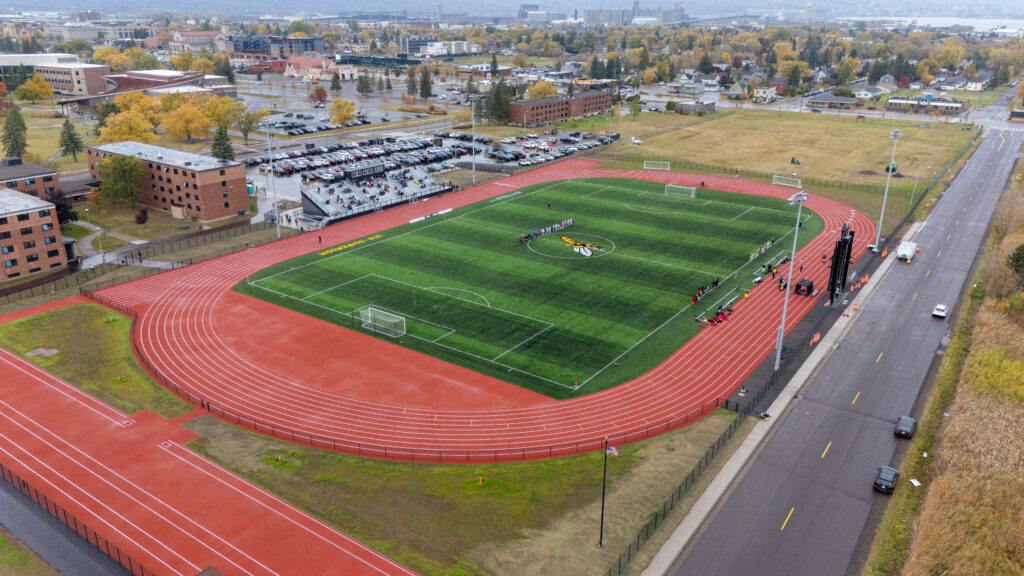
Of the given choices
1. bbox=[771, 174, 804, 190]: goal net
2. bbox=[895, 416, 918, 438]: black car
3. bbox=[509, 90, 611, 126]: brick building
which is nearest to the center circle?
bbox=[895, 416, 918, 438]: black car

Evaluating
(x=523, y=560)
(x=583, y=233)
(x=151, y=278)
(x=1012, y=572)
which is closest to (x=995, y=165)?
(x=583, y=233)

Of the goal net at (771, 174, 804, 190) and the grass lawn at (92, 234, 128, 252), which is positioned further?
the goal net at (771, 174, 804, 190)

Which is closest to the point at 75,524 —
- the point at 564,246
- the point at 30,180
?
the point at 564,246

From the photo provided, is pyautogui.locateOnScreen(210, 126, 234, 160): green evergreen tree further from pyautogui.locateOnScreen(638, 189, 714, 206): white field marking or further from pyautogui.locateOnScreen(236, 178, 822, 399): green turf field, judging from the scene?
pyautogui.locateOnScreen(638, 189, 714, 206): white field marking

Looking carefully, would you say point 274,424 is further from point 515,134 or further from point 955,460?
point 515,134

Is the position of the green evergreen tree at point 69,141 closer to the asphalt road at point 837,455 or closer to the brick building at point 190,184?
the brick building at point 190,184

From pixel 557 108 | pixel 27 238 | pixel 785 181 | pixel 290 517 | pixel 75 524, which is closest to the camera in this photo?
pixel 75 524

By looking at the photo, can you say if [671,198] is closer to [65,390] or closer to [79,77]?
[65,390]
